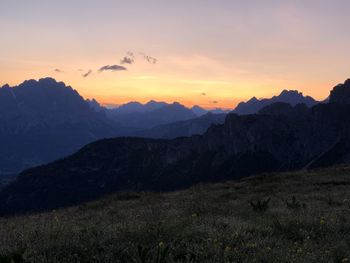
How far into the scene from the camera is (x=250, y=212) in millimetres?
13406

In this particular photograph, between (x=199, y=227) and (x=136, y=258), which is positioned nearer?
(x=136, y=258)

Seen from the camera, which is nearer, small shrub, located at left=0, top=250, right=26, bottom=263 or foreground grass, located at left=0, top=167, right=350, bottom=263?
small shrub, located at left=0, top=250, right=26, bottom=263

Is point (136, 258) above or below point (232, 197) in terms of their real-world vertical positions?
above

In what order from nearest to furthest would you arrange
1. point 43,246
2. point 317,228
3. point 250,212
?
point 43,246 → point 317,228 → point 250,212

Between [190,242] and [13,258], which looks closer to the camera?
[13,258]

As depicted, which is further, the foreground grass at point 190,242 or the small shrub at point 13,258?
the foreground grass at point 190,242

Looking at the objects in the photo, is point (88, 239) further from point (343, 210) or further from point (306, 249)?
point (343, 210)

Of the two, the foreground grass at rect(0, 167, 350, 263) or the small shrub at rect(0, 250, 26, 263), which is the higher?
the small shrub at rect(0, 250, 26, 263)

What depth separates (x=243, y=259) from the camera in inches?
270

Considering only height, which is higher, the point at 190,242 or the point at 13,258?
the point at 13,258

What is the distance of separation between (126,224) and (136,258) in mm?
3058

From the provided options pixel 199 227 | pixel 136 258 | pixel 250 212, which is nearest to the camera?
pixel 136 258

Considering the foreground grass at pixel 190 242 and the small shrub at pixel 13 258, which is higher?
the small shrub at pixel 13 258

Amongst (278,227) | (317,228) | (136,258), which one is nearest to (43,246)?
(136,258)
